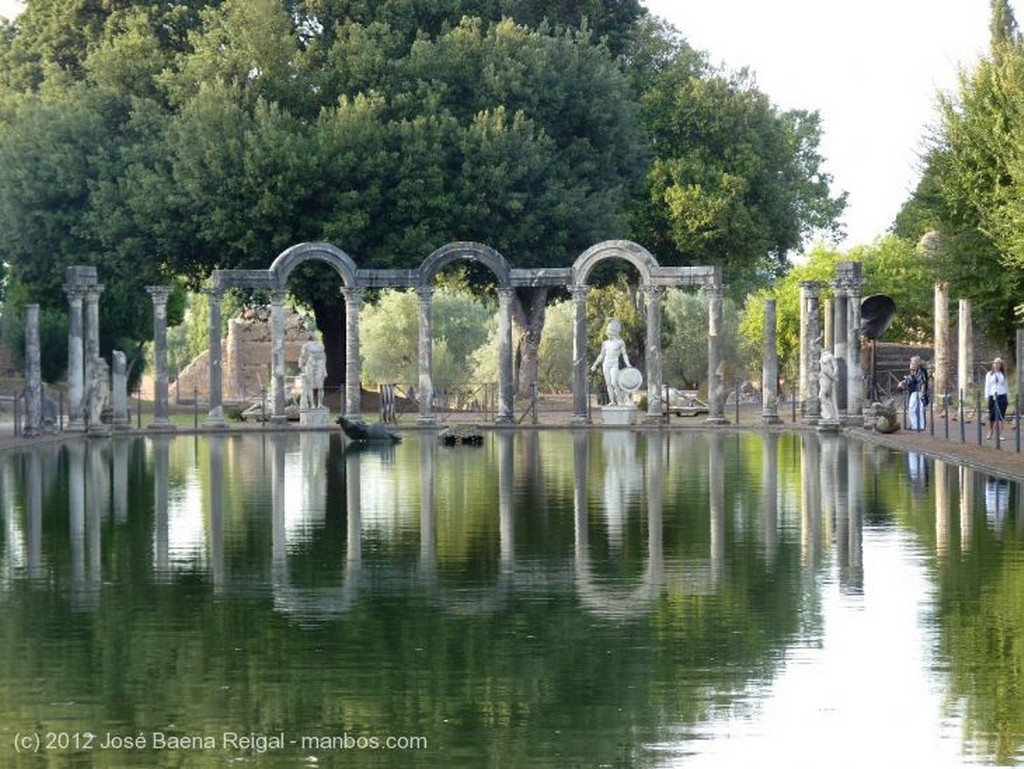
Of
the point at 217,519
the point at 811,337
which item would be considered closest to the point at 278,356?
the point at 811,337

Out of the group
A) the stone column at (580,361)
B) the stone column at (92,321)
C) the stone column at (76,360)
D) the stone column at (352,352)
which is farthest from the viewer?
the stone column at (352,352)

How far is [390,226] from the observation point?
5475 centimetres

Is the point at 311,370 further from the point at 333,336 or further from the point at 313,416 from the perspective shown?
the point at 333,336

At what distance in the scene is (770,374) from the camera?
5184 centimetres

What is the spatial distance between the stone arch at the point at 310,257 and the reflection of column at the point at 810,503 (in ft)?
48.6

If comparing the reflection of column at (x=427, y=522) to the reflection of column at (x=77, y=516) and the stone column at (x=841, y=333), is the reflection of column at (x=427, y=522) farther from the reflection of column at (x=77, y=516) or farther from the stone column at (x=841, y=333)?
the stone column at (x=841, y=333)

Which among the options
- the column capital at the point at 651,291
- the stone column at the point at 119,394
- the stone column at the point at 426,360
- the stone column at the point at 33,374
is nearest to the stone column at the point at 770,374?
the column capital at the point at 651,291

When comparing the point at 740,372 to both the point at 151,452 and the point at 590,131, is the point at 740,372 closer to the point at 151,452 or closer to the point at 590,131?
the point at 590,131

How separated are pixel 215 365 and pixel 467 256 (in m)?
6.79

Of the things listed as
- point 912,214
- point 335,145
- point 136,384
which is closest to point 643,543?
point 335,145

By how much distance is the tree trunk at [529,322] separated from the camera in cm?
6247

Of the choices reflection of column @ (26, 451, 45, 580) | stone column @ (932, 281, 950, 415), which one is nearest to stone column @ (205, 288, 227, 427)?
reflection of column @ (26, 451, 45, 580)

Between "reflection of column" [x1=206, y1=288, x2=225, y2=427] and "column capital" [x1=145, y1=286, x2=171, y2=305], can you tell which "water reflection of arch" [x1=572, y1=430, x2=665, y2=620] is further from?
"column capital" [x1=145, y1=286, x2=171, y2=305]

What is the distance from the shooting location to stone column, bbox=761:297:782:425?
50.7 m
